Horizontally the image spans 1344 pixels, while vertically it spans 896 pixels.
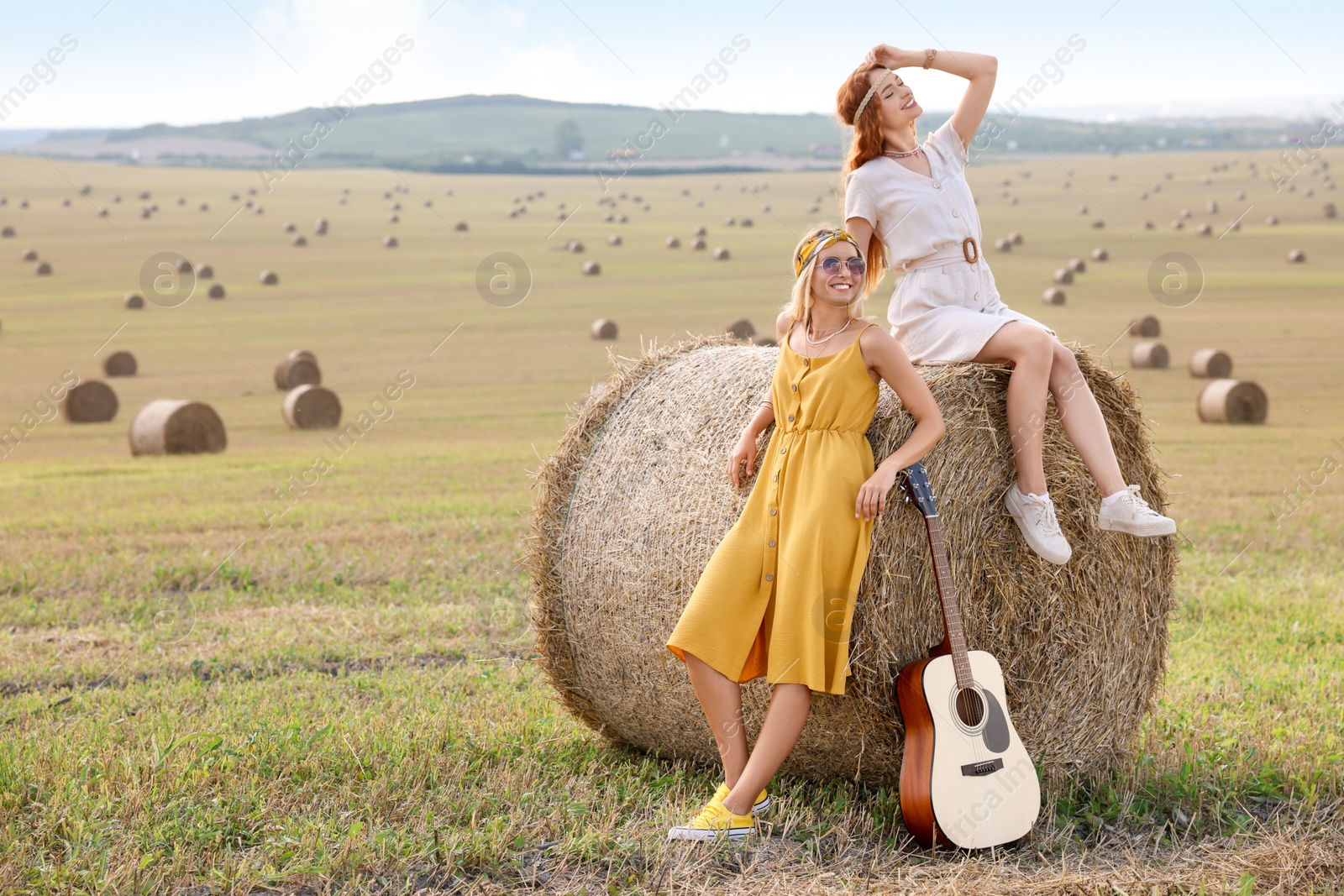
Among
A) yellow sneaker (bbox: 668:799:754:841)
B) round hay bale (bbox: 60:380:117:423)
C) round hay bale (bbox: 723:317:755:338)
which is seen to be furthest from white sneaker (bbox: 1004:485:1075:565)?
round hay bale (bbox: 723:317:755:338)

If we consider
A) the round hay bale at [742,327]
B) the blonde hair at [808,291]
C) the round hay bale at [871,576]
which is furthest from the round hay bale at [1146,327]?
the blonde hair at [808,291]

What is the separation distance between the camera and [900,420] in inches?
199

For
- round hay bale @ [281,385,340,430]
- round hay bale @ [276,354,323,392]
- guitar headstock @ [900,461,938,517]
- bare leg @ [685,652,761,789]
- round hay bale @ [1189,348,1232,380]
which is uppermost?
round hay bale @ [1189,348,1232,380]

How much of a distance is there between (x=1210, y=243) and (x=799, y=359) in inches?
1943

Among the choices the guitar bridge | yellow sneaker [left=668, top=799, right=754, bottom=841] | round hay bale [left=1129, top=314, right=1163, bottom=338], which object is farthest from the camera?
round hay bale [left=1129, top=314, right=1163, bottom=338]

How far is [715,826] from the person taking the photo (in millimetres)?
4730

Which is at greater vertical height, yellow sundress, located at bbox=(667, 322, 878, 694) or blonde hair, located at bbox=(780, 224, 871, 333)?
blonde hair, located at bbox=(780, 224, 871, 333)

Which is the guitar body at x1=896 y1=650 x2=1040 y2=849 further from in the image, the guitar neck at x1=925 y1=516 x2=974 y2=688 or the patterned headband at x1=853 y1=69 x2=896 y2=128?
the patterned headband at x1=853 y1=69 x2=896 y2=128

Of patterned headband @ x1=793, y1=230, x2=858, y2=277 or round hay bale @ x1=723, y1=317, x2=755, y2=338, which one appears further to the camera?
round hay bale @ x1=723, y1=317, x2=755, y2=338

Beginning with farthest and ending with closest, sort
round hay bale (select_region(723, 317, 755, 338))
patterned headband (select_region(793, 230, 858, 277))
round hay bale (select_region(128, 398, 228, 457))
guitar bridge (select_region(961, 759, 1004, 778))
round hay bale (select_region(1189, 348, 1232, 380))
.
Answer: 1. round hay bale (select_region(723, 317, 755, 338))
2. round hay bale (select_region(1189, 348, 1232, 380))
3. round hay bale (select_region(128, 398, 228, 457))
4. patterned headband (select_region(793, 230, 858, 277))
5. guitar bridge (select_region(961, 759, 1004, 778))

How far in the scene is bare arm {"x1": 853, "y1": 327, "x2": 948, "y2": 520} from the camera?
479 cm

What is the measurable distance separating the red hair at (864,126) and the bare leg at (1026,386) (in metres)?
0.63

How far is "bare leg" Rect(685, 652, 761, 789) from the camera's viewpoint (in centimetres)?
493

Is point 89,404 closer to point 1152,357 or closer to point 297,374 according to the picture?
point 297,374
